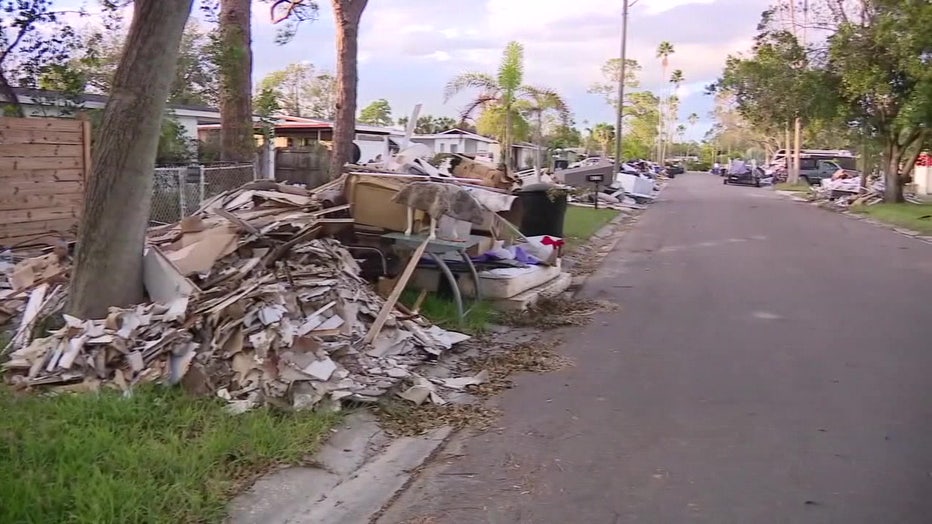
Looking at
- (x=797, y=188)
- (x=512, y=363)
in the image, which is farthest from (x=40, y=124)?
(x=797, y=188)

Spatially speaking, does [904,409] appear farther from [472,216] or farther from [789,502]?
[472,216]

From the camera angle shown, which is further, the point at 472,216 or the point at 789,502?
the point at 472,216

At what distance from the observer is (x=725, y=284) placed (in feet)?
41.9

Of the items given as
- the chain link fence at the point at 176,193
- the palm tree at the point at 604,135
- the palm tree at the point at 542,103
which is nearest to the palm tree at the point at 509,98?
the palm tree at the point at 542,103

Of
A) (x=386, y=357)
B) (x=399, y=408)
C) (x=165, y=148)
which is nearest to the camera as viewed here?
(x=399, y=408)

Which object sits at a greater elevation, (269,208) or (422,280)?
(269,208)

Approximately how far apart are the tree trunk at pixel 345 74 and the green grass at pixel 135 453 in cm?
1239

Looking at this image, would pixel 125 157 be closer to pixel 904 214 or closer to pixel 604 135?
pixel 904 214

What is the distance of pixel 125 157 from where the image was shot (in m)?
6.69

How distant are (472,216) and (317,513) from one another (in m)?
4.75

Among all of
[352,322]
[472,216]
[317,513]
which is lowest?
[317,513]

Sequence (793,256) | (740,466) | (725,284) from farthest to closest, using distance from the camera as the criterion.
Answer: (793,256), (725,284), (740,466)

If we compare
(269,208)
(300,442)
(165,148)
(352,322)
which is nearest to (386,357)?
(352,322)

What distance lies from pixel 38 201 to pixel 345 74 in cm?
761
